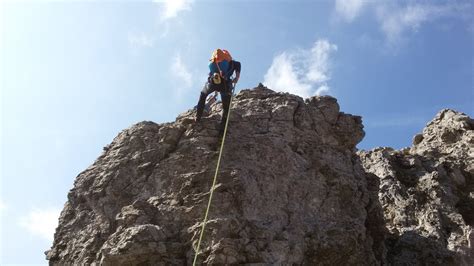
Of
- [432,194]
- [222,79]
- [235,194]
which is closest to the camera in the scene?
[235,194]

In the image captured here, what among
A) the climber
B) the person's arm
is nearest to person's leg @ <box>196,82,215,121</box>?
the climber

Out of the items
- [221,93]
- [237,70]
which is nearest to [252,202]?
[221,93]

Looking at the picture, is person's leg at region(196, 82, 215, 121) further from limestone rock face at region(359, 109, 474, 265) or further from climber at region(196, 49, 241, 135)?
limestone rock face at region(359, 109, 474, 265)

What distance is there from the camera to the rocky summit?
10.4 m

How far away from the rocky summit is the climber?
0.45 meters

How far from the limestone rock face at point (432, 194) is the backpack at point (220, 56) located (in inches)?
250

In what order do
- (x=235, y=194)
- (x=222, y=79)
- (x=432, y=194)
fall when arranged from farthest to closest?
1. (x=432, y=194)
2. (x=222, y=79)
3. (x=235, y=194)

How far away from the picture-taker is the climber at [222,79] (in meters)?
13.4

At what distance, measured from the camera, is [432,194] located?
54.1 feet

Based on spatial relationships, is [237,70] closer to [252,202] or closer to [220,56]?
[220,56]

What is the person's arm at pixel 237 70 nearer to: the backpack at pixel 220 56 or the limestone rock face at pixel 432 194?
the backpack at pixel 220 56

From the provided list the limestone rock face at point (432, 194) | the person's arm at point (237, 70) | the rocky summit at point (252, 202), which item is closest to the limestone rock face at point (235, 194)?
the rocky summit at point (252, 202)

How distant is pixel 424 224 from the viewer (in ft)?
49.5

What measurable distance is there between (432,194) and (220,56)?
942cm
